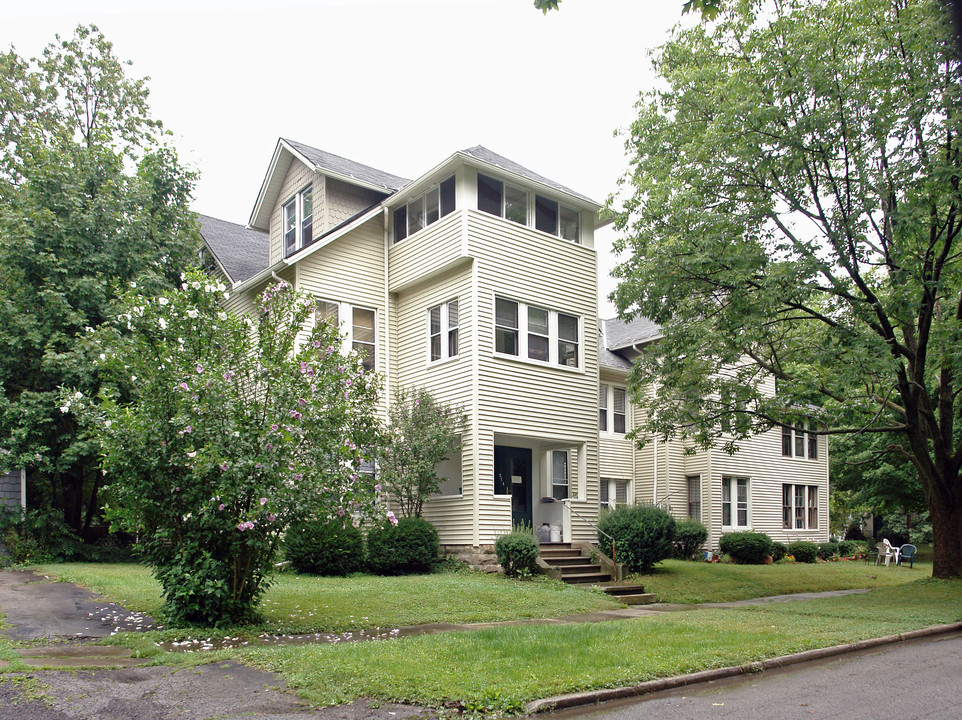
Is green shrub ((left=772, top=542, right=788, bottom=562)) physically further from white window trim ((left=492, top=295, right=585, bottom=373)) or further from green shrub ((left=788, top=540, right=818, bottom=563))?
white window trim ((left=492, top=295, right=585, bottom=373))

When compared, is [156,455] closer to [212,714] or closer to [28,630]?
[28,630]

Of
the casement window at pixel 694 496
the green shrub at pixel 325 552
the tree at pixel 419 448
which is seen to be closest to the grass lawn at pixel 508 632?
the green shrub at pixel 325 552

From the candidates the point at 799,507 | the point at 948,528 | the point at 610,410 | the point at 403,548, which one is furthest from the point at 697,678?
the point at 799,507

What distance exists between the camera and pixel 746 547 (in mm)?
25234

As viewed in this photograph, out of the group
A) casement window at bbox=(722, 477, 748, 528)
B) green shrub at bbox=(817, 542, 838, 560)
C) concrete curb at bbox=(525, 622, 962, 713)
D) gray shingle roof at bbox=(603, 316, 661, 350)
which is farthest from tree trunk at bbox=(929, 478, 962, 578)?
green shrub at bbox=(817, 542, 838, 560)

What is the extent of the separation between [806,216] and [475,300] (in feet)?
24.0

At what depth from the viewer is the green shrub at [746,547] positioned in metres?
25.3

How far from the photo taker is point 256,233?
88.9ft

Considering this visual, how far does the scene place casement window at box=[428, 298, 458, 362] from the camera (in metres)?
18.8

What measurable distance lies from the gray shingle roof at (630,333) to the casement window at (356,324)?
10267mm

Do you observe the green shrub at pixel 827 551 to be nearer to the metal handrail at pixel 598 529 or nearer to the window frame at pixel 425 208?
the metal handrail at pixel 598 529

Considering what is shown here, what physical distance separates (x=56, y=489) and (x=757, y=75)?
19068mm

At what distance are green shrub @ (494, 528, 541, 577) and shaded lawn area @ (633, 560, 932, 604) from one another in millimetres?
2587

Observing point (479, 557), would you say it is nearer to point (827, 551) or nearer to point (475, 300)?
point (475, 300)
